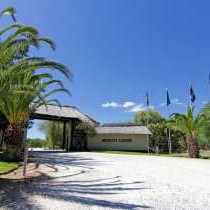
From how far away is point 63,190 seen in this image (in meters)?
10.1

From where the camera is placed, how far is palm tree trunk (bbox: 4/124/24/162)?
67.6ft

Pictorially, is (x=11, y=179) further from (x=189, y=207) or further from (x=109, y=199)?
(x=189, y=207)

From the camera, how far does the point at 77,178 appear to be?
12758 millimetres

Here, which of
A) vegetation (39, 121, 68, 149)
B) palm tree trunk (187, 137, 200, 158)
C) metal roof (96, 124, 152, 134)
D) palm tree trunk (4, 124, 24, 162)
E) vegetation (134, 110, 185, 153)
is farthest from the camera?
vegetation (39, 121, 68, 149)

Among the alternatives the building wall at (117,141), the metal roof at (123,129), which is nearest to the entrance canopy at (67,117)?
the metal roof at (123,129)

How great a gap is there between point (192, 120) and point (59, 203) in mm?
27003

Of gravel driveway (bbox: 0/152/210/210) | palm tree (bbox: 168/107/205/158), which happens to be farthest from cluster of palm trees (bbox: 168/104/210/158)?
gravel driveway (bbox: 0/152/210/210)

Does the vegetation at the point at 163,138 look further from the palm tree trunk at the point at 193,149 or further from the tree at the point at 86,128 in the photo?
the palm tree trunk at the point at 193,149

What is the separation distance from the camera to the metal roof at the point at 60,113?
4047 centimetres

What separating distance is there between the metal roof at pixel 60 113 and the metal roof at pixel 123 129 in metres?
2.84

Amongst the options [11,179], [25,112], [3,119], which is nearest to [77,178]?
[11,179]

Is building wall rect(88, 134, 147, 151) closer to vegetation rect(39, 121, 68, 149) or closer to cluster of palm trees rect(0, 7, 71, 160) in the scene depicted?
vegetation rect(39, 121, 68, 149)

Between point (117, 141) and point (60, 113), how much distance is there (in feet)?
32.2

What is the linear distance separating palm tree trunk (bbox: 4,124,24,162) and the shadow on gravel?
803 cm
